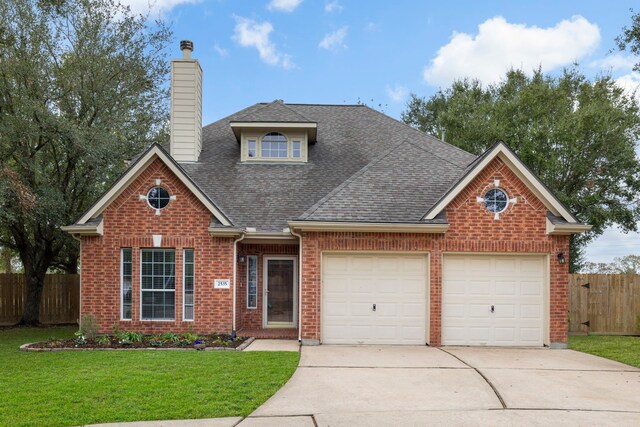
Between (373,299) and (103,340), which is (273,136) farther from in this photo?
(103,340)

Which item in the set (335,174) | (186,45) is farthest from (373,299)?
(186,45)

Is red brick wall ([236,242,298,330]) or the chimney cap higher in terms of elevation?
the chimney cap

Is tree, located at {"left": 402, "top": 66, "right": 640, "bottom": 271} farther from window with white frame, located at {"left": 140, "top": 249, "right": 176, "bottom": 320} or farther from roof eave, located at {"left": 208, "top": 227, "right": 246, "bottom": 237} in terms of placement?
window with white frame, located at {"left": 140, "top": 249, "right": 176, "bottom": 320}

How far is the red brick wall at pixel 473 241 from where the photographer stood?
1180 cm

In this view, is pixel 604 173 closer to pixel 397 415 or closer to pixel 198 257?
pixel 198 257

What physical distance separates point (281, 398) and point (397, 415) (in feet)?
5.39

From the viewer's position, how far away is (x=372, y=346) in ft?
38.3

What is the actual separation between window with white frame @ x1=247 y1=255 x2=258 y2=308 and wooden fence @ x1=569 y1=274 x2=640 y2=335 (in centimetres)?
984

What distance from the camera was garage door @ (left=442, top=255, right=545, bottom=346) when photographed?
39.3 ft

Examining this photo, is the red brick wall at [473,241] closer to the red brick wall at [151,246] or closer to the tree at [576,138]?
the red brick wall at [151,246]

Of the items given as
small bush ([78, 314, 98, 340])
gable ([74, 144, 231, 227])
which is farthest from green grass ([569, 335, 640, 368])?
small bush ([78, 314, 98, 340])

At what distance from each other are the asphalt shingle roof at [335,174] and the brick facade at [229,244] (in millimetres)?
743

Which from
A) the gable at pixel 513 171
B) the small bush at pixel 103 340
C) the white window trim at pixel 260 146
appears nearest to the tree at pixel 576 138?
the gable at pixel 513 171

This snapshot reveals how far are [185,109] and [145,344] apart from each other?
7.44m
